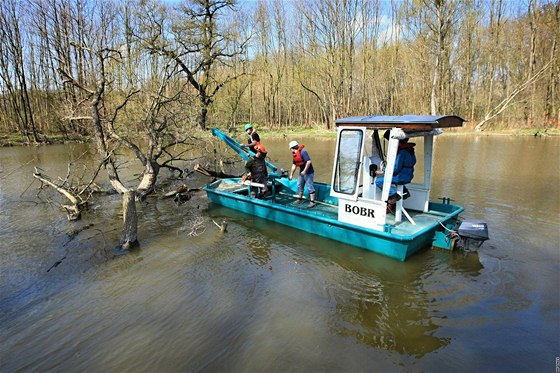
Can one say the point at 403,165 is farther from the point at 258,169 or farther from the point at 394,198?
the point at 258,169

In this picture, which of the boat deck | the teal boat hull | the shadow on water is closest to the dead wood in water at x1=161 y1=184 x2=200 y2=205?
the boat deck

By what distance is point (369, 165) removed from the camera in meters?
7.04

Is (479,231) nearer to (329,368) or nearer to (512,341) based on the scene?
(512,341)

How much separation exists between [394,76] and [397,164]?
29950 mm

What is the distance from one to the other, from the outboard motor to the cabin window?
2013 mm

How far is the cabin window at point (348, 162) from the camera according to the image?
6.76 m

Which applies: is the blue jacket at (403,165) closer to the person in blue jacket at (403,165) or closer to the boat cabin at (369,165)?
the person in blue jacket at (403,165)

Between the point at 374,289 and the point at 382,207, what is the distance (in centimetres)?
153

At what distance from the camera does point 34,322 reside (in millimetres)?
4887

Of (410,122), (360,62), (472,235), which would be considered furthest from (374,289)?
(360,62)

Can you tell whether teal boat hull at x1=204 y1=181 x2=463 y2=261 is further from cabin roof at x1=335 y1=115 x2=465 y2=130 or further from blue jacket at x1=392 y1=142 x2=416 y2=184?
cabin roof at x1=335 y1=115 x2=465 y2=130

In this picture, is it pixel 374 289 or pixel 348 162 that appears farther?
pixel 348 162

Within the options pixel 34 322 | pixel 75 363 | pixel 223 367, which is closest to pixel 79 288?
pixel 34 322

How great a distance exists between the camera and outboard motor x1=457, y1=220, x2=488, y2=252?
232 inches
